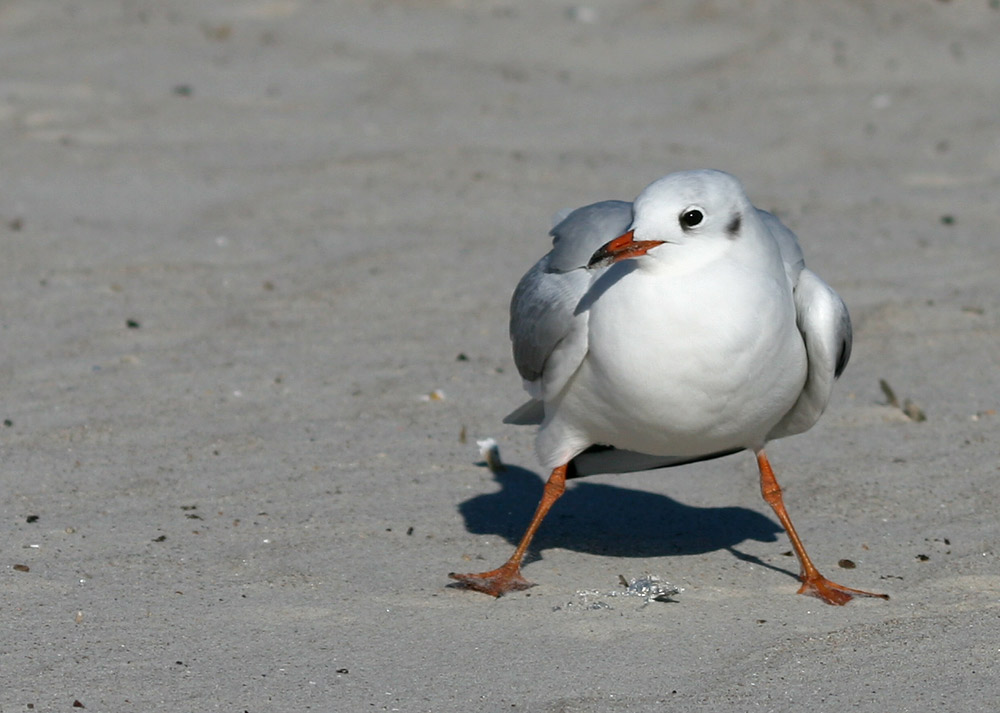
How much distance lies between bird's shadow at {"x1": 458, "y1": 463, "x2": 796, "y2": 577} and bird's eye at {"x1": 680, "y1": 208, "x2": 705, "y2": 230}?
1.26 metres

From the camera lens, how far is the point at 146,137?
30.5ft

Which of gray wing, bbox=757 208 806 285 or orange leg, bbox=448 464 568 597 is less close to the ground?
gray wing, bbox=757 208 806 285

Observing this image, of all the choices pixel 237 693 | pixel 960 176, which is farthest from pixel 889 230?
pixel 237 693

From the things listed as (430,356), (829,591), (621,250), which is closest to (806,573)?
(829,591)

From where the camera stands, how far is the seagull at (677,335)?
148 inches

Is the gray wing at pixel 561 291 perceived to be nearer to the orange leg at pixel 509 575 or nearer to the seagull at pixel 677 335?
the seagull at pixel 677 335

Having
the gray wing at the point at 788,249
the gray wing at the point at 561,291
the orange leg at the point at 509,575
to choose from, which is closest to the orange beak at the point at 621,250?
the gray wing at the point at 561,291

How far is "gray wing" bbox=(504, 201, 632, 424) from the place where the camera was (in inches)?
159

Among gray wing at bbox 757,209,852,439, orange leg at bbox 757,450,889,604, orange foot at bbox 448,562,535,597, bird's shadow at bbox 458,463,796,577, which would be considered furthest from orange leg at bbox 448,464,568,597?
gray wing at bbox 757,209,852,439

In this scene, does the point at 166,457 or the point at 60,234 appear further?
the point at 60,234

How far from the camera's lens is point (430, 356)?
632 cm

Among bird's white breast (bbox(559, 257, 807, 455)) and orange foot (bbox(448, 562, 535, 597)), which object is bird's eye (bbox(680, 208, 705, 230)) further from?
orange foot (bbox(448, 562, 535, 597))

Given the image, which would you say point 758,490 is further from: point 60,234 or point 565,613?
point 60,234

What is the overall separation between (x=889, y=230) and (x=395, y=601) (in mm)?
4849
